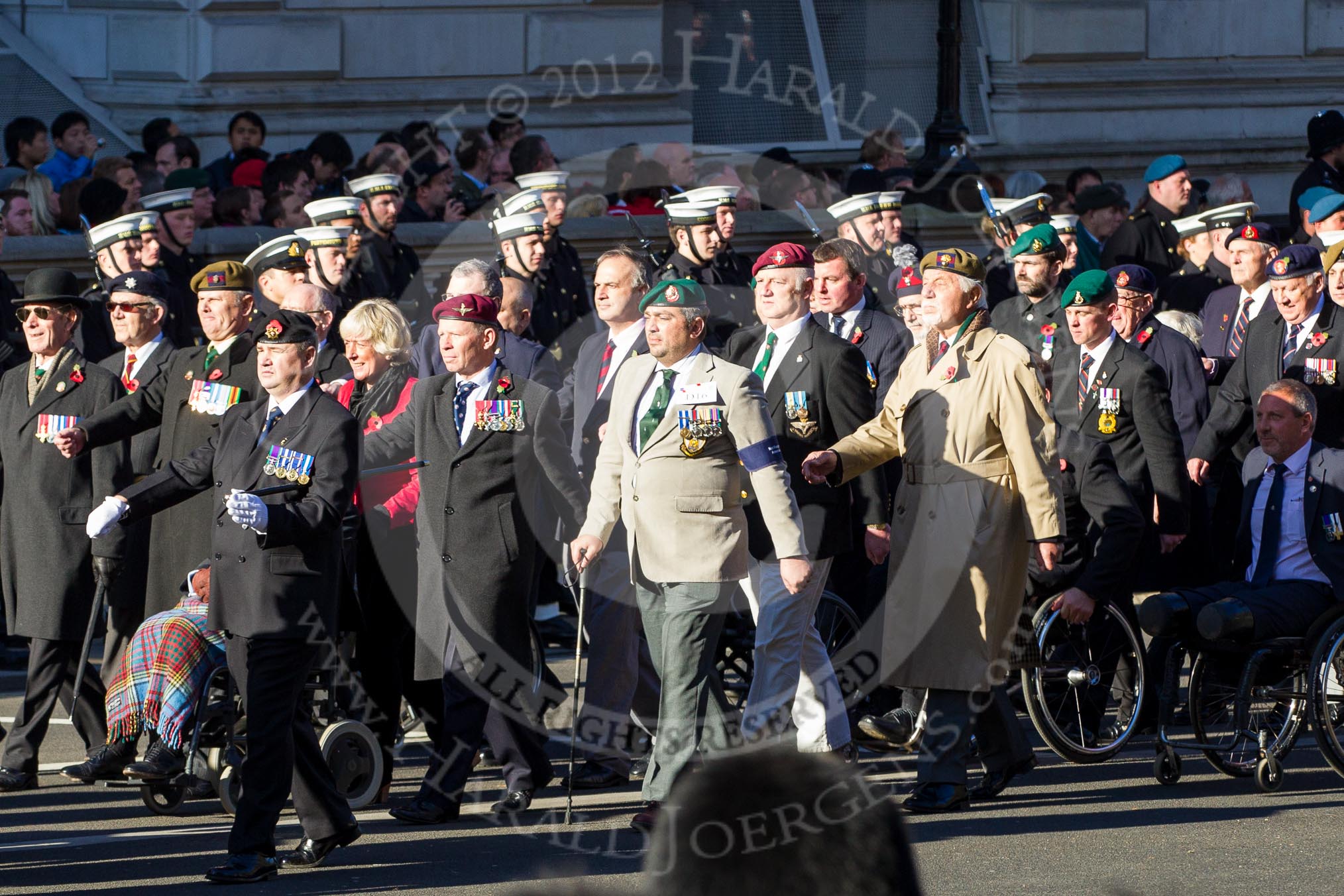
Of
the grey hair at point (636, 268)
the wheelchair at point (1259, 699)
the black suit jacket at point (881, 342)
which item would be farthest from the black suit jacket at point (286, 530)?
the black suit jacket at point (881, 342)

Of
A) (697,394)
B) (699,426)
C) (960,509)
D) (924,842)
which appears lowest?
(924,842)

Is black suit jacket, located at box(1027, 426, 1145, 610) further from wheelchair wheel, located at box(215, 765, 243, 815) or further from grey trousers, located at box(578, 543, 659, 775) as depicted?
wheelchair wheel, located at box(215, 765, 243, 815)

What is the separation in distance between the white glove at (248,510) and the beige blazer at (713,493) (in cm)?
144

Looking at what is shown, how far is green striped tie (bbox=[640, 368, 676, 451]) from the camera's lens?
7.42m

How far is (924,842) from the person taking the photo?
7180 mm

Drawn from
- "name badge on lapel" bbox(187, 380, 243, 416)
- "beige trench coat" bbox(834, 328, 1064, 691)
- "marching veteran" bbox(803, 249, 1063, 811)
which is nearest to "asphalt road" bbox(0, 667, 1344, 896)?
"marching veteran" bbox(803, 249, 1063, 811)

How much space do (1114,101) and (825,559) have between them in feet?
45.2

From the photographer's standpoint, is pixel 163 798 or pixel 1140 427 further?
pixel 1140 427

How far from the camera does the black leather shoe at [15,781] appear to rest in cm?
820

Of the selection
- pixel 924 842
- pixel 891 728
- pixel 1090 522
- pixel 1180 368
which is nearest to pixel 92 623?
pixel 891 728

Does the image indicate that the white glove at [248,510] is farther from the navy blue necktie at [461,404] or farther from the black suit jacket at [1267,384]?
the black suit jacket at [1267,384]

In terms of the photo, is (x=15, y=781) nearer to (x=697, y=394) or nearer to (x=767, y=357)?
(x=697, y=394)

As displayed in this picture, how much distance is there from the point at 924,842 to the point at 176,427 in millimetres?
3395

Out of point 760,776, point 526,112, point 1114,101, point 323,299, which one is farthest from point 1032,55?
point 760,776
